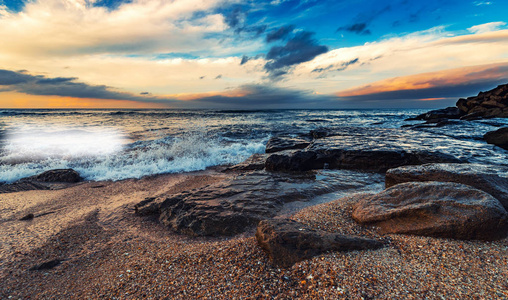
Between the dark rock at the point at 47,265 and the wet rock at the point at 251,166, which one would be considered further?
the wet rock at the point at 251,166

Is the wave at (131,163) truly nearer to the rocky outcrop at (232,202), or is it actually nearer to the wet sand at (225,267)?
the rocky outcrop at (232,202)

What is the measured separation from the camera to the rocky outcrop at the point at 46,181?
5.40 meters

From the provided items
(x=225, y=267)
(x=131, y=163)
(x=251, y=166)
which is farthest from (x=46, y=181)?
(x=225, y=267)

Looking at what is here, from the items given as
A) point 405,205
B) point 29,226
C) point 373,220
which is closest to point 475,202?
point 405,205

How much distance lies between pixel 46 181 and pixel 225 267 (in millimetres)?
6266

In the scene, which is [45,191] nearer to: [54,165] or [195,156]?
[54,165]

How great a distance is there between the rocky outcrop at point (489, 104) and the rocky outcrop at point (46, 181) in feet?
84.8

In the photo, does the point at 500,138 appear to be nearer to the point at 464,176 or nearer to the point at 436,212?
the point at 464,176

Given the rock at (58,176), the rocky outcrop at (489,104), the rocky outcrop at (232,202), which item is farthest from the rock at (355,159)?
the rocky outcrop at (489,104)

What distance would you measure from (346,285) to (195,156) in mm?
6969

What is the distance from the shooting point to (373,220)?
2.71 meters

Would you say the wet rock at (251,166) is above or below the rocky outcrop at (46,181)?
above

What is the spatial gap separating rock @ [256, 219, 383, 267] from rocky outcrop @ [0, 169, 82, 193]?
5823mm

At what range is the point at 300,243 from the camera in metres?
2.15
